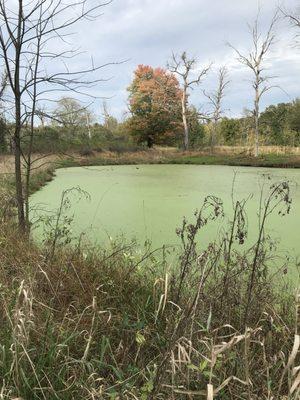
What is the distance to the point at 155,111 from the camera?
25000mm

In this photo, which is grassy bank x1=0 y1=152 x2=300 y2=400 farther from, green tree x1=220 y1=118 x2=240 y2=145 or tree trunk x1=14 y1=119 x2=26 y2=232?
green tree x1=220 y1=118 x2=240 y2=145

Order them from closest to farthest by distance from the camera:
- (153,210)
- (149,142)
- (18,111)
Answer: (18,111)
(153,210)
(149,142)

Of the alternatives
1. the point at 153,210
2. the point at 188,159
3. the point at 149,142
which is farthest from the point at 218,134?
the point at 153,210

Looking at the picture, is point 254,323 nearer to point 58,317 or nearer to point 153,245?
point 58,317

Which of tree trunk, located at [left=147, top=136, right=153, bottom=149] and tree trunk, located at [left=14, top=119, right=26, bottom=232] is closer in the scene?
tree trunk, located at [left=14, top=119, right=26, bottom=232]

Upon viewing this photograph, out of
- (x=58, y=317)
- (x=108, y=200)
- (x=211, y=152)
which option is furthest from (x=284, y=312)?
(x=211, y=152)

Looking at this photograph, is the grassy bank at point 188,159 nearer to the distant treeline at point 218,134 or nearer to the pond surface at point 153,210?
the distant treeline at point 218,134

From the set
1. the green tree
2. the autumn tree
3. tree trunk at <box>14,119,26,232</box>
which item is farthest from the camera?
the green tree

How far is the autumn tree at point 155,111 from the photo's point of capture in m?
25.0

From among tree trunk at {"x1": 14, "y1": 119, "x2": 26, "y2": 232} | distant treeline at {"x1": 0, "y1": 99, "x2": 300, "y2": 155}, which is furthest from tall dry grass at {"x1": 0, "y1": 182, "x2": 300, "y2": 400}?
distant treeline at {"x1": 0, "y1": 99, "x2": 300, "y2": 155}

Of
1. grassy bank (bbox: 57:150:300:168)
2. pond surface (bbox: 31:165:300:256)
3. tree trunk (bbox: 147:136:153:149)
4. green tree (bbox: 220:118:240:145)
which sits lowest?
pond surface (bbox: 31:165:300:256)

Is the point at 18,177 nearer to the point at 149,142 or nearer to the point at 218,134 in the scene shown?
the point at 149,142

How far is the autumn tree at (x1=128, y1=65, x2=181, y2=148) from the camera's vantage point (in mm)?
25000

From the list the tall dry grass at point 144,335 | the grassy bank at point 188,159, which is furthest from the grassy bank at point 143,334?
the grassy bank at point 188,159
